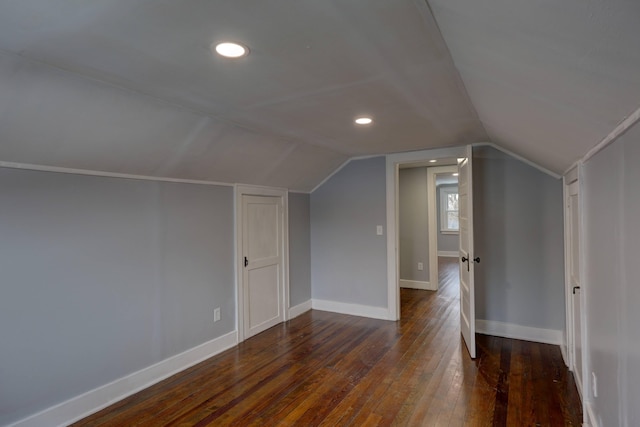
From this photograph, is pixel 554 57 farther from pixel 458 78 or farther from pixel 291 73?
pixel 291 73

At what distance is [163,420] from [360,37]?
2.60 m

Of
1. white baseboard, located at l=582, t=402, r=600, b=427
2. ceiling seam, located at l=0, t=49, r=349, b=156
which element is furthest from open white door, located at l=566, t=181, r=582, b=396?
ceiling seam, located at l=0, t=49, r=349, b=156

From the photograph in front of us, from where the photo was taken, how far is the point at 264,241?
4.18 meters

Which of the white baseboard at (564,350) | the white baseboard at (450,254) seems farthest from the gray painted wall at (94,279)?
the white baseboard at (450,254)

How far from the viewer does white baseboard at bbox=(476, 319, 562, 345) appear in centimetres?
356

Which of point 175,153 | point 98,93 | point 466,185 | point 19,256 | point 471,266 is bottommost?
point 471,266

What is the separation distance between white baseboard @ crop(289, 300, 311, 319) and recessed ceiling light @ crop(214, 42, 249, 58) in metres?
3.60

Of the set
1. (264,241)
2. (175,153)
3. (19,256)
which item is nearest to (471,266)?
(264,241)

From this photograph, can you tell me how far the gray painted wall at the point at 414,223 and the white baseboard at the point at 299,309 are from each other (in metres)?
2.18

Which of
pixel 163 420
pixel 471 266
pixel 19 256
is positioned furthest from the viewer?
pixel 471 266

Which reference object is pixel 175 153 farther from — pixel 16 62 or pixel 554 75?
pixel 554 75

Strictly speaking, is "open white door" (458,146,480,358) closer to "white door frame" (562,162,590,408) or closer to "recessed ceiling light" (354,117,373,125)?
"white door frame" (562,162,590,408)

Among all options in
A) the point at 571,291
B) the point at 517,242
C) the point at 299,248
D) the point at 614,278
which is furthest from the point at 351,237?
the point at 614,278

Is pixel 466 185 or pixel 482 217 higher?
pixel 466 185
